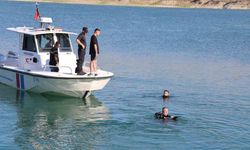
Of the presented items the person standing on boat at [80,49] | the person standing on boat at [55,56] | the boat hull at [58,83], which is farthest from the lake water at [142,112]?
the person standing on boat at [55,56]

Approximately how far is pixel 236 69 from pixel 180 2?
142 metres

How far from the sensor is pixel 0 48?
46.5 meters

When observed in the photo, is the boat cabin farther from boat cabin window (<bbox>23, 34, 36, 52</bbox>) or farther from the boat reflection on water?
the boat reflection on water

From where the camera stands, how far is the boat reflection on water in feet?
69.9

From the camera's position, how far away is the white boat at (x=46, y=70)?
27.6 meters

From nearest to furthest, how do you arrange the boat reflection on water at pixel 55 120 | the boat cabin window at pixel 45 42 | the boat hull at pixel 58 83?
the boat reflection on water at pixel 55 120
the boat hull at pixel 58 83
the boat cabin window at pixel 45 42

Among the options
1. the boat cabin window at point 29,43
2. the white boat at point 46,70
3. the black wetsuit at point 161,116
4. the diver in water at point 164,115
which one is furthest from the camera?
the boat cabin window at point 29,43

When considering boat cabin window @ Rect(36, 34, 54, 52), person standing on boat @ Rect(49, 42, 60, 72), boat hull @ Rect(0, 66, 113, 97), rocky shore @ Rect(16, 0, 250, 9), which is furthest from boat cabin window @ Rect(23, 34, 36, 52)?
rocky shore @ Rect(16, 0, 250, 9)

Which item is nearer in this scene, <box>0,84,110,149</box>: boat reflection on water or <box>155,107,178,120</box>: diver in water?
<box>0,84,110,149</box>: boat reflection on water

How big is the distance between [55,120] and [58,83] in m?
3.32

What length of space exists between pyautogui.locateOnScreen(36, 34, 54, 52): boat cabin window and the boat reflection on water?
220 cm

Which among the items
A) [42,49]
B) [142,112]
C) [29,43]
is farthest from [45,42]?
[142,112]

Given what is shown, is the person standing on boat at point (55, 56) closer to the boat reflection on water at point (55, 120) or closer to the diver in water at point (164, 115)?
the boat reflection on water at point (55, 120)

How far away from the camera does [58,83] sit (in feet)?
90.9
